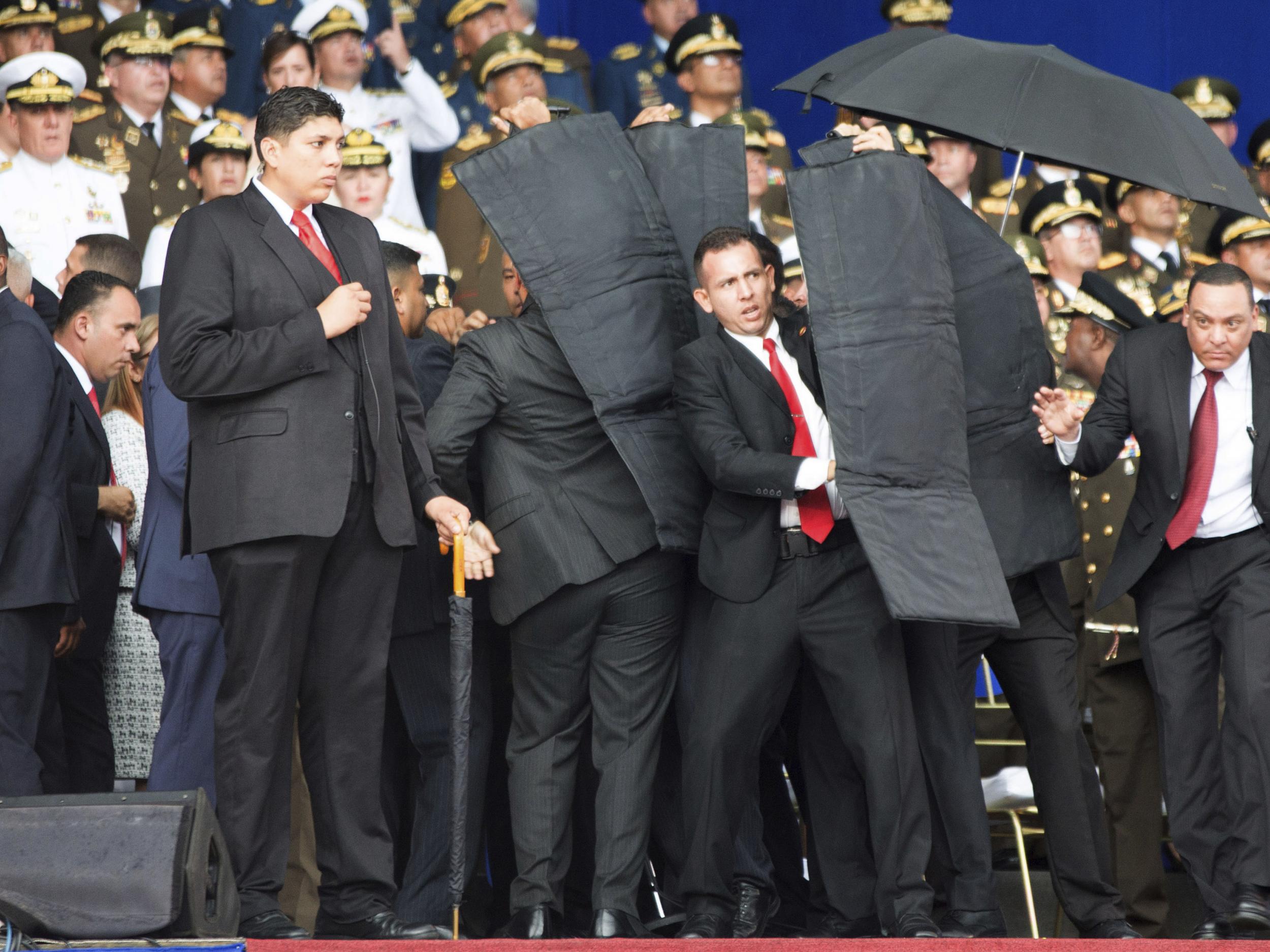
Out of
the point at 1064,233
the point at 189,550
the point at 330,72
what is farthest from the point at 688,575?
the point at 330,72

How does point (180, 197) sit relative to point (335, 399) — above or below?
above

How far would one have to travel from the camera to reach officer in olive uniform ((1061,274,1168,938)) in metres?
5.34

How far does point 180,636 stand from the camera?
472 cm

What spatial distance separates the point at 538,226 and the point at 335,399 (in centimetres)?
82

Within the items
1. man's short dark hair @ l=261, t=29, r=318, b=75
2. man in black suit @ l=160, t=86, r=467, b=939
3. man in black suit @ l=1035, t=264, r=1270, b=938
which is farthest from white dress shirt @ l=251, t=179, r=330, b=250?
man's short dark hair @ l=261, t=29, r=318, b=75

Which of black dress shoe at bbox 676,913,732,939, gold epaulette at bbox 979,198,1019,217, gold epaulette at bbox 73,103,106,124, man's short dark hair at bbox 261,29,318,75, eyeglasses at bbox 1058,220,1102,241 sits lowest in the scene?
black dress shoe at bbox 676,913,732,939

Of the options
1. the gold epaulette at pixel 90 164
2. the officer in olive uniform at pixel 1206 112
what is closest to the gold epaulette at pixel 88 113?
the gold epaulette at pixel 90 164

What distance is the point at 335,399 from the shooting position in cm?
413

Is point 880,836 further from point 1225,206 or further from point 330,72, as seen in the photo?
point 330,72

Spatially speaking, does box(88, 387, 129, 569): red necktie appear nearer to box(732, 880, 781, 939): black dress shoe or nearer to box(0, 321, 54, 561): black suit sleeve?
box(0, 321, 54, 561): black suit sleeve

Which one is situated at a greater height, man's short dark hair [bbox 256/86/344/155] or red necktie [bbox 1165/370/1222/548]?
man's short dark hair [bbox 256/86/344/155]

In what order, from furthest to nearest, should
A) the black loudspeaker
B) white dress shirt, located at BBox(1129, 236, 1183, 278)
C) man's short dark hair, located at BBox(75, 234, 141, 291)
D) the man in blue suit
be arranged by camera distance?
white dress shirt, located at BBox(1129, 236, 1183, 278) → man's short dark hair, located at BBox(75, 234, 141, 291) → the man in blue suit → the black loudspeaker

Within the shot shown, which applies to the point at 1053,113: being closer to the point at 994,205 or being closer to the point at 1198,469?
the point at 1198,469

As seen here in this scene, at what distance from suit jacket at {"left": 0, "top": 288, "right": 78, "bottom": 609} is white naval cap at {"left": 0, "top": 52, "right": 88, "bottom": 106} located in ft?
7.35
